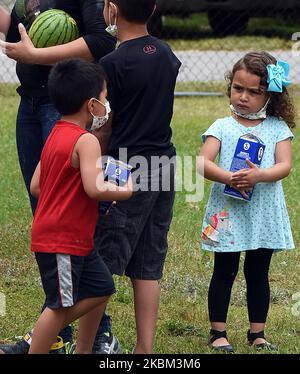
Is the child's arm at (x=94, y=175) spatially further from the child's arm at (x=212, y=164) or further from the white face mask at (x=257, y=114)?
Answer: the white face mask at (x=257, y=114)

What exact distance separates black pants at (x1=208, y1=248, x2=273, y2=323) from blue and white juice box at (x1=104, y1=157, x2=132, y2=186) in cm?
104

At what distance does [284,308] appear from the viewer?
5531mm

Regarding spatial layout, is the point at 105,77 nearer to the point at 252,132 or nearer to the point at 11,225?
the point at 252,132

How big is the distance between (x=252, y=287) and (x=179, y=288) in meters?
0.92

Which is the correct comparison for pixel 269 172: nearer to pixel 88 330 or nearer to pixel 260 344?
pixel 260 344

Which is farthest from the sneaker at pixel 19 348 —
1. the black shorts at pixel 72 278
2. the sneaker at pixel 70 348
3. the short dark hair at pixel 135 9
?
the short dark hair at pixel 135 9

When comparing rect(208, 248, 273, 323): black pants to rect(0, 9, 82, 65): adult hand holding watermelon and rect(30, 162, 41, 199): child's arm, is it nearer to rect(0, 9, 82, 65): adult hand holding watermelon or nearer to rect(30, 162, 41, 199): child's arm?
rect(30, 162, 41, 199): child's arm

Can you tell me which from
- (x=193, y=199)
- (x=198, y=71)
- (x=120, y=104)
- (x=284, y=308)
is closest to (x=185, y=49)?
(x=198, y=71)

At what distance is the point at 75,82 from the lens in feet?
13.5

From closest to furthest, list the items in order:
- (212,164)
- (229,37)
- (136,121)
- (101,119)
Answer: (101,119) < (136,121) < (212,164) < (229,37)

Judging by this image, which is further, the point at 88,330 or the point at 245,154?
the point at 245,154

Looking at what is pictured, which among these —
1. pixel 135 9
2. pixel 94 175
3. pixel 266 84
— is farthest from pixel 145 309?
pixel 135 9

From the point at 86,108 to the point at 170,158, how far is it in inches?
19.6

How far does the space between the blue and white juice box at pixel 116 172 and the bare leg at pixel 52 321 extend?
0.53 meters
